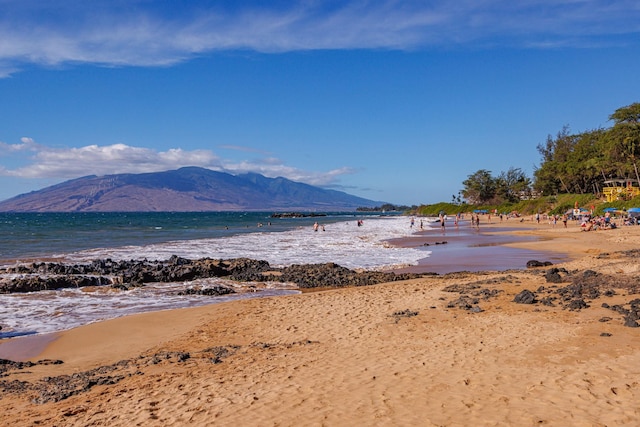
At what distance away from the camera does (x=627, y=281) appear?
13.8 meters

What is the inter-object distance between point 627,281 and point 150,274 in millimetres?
17325

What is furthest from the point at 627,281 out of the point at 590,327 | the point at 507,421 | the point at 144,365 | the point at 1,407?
the point at 1,407

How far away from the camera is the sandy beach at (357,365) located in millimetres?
6066

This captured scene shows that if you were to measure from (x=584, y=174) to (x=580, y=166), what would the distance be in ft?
Result: 9.22

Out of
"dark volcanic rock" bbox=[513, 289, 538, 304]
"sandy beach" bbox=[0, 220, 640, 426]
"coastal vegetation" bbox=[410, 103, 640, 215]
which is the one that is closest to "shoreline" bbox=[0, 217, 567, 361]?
"sandy beach" bbox=[0, 220, 640, 426]

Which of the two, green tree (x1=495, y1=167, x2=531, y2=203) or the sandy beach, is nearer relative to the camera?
the sandy beach

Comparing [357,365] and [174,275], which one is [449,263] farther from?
[357,365]

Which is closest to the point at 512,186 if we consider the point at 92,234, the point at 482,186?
the point at 482,186

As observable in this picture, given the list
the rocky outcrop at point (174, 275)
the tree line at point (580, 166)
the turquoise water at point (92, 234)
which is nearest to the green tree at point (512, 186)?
the tree line at point (580, 166)

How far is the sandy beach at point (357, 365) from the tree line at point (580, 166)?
6868 centimetres

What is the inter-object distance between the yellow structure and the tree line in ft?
4.37

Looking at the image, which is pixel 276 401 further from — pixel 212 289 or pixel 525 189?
pixel 525 189

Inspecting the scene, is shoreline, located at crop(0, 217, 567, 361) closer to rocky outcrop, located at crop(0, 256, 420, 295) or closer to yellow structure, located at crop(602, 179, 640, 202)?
rocky outcrop, located at crop(0, 256, 420, 295)

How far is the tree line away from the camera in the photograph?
234 feet
